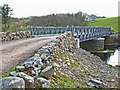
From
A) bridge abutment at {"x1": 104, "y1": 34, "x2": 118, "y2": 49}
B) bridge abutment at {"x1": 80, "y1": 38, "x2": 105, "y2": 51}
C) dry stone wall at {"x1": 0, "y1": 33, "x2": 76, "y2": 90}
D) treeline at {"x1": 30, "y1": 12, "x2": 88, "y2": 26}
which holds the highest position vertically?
treeline at {"x1": 30, "y1": 12, "x2": 88, "y2": 26}

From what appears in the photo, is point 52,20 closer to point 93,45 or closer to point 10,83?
point 93,45

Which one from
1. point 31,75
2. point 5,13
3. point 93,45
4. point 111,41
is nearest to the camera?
point 31,75

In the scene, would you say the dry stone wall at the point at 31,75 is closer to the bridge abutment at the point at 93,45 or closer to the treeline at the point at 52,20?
the bridge abutment at the point at 93,45

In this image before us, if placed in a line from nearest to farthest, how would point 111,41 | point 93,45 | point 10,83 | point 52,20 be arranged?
point 10,83 < point 93,45 < point 52,20 < point 111,41

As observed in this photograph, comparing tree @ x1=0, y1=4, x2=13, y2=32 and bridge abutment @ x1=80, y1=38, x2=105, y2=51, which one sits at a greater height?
tree @ x1=0, y1=4, x2=13, y2=32

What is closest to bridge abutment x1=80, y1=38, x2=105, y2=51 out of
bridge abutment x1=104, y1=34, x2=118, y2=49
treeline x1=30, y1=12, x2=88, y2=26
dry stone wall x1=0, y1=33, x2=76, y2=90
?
treeline x1=30, y1=12, x2=88, y2=26

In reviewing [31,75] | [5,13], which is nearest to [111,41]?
[5,13]

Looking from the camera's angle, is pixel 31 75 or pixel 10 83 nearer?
pixel 10 83

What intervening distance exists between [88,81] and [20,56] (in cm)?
286

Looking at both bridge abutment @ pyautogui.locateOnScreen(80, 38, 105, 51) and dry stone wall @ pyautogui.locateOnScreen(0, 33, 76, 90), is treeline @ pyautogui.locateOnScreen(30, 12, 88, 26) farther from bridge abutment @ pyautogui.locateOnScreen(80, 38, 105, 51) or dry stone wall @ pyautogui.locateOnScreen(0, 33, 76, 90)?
dry stone wall @ pyautogui.locateOnScreen(0, 33, 76, 90)

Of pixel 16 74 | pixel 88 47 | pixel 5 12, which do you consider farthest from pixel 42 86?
pixel 88 47

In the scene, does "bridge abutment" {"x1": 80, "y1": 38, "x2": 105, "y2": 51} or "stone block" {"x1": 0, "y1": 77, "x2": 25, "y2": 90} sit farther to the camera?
"bridge abutment" {"x1": 80, "y1": 38, "x2": 105, "y2": 51}

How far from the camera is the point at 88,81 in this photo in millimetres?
12867

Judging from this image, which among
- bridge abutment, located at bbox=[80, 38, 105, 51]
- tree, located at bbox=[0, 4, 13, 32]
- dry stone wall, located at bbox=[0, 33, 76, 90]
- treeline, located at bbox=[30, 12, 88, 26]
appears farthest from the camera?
treeline, located at bbox=[30, 12, 88, 26]
